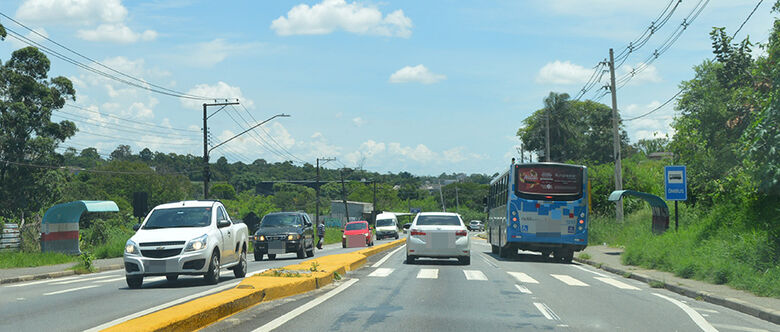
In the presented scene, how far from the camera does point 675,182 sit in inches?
833

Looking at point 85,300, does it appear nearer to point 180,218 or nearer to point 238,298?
point 180,218

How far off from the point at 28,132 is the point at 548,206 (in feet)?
125

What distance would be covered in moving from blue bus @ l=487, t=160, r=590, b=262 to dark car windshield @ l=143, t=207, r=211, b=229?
1192cm

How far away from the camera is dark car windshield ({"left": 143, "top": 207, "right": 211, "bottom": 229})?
50.2 feet

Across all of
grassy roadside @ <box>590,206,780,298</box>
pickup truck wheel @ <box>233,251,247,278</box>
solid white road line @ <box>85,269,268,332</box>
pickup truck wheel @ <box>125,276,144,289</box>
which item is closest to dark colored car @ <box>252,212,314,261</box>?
pickup truck wheel @ <box>233,251,247,278</box>

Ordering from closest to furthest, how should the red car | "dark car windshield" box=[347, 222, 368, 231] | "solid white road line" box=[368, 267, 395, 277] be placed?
1. "solid white road line" box=[368, 267, 395, 277]
2. the red car
3. "dark car windshield" box=[347, 222, 368, 231]

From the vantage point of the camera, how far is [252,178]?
135375mm

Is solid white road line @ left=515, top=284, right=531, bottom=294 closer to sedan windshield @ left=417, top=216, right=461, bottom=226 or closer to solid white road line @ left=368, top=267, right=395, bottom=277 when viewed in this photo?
solid white road line @ left=368, top=267, right=395, bottom=277

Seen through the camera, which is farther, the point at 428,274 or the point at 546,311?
the point at 428,274

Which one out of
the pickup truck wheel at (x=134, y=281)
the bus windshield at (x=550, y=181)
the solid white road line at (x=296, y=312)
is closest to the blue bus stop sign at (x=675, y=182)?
the bus windshield at (x=550, y=181)

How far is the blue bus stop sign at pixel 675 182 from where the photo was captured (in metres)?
21.0

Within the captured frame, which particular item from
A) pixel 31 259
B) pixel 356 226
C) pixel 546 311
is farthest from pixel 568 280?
pixel 356 226

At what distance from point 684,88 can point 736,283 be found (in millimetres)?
23196

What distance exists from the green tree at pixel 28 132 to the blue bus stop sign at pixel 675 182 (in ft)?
134
